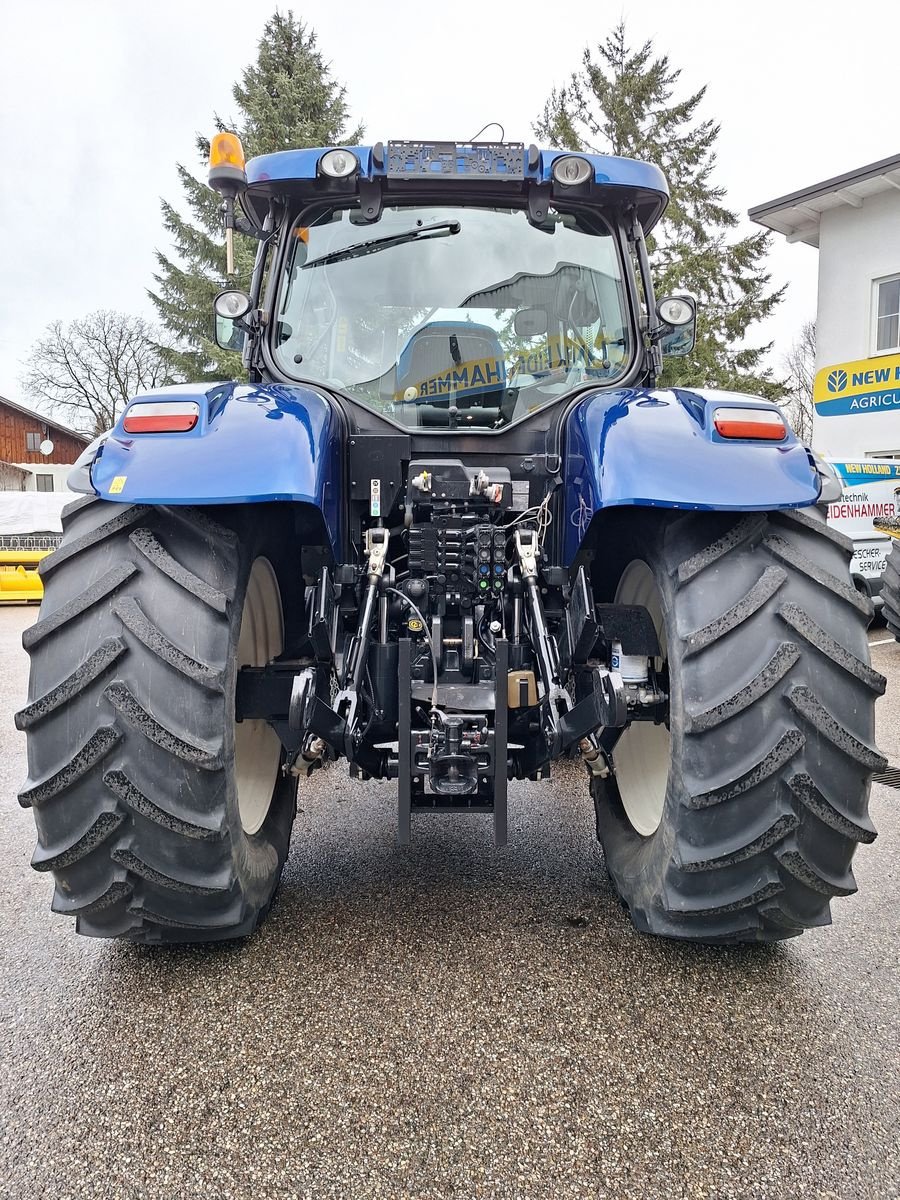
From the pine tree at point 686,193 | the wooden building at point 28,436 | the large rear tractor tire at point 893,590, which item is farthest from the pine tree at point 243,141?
the wooden building at point 28,436

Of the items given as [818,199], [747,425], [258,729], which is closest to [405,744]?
[258,729]

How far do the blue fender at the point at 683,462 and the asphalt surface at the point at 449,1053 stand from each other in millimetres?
1332

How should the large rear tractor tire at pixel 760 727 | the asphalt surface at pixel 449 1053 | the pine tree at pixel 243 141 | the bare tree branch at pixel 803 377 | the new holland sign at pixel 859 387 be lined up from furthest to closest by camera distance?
1. the bare tree branch at pixel 803 377
2. the pine tree at pixel 243 141
3. the new holland sign at pixel 859 387
4. the large rear tractor tire at pixel 760 727
5. the asphalt surface at pixel 449 1053

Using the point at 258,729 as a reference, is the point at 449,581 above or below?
above

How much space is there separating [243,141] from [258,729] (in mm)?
19104

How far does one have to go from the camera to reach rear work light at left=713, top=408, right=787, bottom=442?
2203 mm

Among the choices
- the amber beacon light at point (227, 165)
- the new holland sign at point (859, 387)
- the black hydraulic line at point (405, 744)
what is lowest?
the black hydraulic line at point (405, 744)

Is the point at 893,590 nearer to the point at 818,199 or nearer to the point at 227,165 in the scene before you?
the point at 227,165

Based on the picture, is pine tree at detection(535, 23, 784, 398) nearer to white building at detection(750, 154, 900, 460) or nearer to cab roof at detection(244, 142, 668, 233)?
white building at detection(750, 154, 900, 460)

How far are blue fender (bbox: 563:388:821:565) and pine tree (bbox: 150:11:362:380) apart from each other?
17.3m

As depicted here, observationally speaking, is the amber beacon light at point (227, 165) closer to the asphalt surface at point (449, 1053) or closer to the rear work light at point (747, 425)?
the rear work light at point (747, 425)

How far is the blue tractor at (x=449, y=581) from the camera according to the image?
2.04m

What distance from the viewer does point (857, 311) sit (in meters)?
15.5

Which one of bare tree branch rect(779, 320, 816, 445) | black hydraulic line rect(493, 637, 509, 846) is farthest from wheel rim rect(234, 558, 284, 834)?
bare tree branch rect(779, 320, 816, 445)
